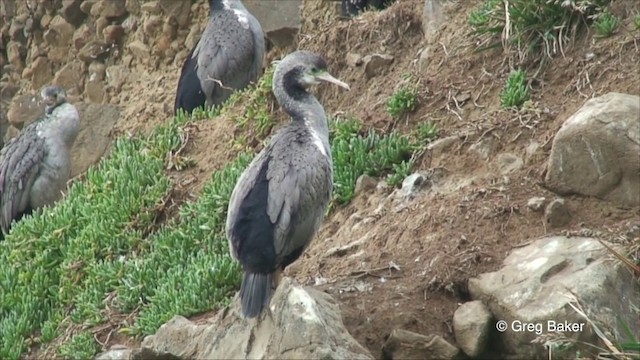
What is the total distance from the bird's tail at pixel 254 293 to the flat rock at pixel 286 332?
0.06m

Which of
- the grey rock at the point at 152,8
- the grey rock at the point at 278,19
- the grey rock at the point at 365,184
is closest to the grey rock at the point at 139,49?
the grey rock at the point at 152,8

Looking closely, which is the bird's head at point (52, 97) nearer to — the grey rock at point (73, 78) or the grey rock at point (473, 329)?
the grey rock at point (73, 78)

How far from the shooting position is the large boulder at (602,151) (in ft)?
28.2

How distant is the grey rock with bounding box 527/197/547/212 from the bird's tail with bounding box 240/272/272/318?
1.73m

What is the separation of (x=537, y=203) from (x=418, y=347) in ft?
4.85

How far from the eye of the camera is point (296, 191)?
28.0 feet

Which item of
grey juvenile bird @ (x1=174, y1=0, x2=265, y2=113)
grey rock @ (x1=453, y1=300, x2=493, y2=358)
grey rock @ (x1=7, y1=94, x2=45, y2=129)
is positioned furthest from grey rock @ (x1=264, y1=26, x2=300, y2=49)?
grey rock @ (x1=453, y1=300, x2=493, y2=358)

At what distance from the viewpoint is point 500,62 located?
10.5 m

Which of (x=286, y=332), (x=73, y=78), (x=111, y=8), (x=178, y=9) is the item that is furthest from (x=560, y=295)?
(x=73, y=78)

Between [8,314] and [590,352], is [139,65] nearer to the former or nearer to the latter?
[8,314]

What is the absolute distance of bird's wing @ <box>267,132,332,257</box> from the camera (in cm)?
843

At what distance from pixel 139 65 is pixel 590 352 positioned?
876 centimetres

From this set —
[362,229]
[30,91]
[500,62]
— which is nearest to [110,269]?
[362,229]

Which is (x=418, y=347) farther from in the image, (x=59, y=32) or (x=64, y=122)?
(x=59, y=32)
